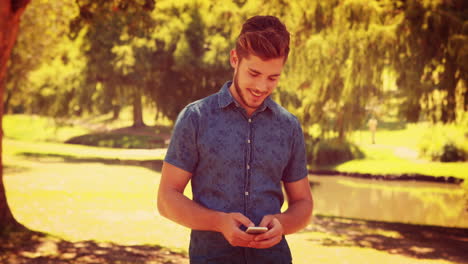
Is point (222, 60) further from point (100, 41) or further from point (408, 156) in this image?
point (408, 156)

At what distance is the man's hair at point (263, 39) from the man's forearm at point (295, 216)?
702mm

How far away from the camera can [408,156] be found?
110 feet

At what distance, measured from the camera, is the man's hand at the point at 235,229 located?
2336mm

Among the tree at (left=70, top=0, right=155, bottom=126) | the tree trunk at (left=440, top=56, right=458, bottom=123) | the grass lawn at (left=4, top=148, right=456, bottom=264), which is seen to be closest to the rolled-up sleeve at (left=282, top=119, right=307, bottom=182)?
the grass lawn at (left=4, top=148, right=456, bottom=264)

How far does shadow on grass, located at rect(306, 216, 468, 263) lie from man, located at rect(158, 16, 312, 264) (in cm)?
901

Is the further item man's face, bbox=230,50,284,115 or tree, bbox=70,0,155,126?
tree, bbox=70,0,155,126

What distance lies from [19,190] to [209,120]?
1485cm

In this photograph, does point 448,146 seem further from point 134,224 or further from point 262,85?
point 262,85

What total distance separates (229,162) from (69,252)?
717cm

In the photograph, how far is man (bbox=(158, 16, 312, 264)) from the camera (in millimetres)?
2533

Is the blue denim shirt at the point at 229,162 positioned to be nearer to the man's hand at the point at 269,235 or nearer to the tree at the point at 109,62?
the man's hand at the point at 269,235

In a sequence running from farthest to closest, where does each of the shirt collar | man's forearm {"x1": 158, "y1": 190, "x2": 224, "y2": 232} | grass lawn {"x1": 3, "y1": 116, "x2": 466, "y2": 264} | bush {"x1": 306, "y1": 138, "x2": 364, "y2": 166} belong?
bush {"x1": 306, "y1": 138, "x2": 364, "y2": 166}
grass lawn {"x1": 3, "y1": 116, "x2": 466, "y2": 264}
the shirt collar
man's forearm {"x1": 158, "y1": 190, "x2": 224, "y2": 232}

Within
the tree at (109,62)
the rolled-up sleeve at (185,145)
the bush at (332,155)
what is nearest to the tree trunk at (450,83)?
the rolled-up sleeve at (185,145)

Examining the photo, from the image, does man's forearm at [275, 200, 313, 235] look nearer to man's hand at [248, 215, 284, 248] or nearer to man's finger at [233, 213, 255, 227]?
man's hand at [248, 215, 284, 248]
